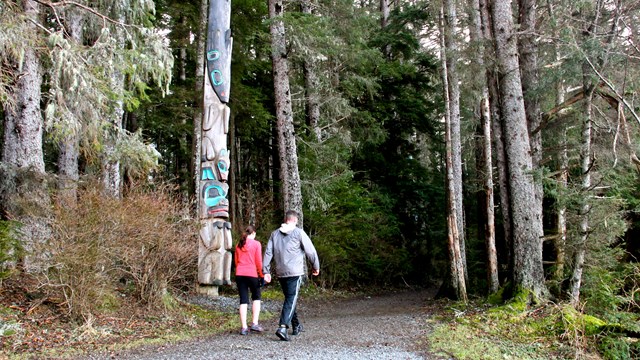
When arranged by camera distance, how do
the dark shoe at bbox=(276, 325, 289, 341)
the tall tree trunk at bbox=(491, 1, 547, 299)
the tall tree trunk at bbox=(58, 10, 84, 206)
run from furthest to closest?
the tall tree trunk at bbox=(491, 1, 547, 299)
the tall tree trunk at bbox=(58, 10, 84, 206)
the dark shoe at bbox=(276, 325, 289, 341)

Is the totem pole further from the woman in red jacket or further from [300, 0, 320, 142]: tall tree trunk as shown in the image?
[300, 0, 320, 142]: tall tree trunk

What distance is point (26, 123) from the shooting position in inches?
336

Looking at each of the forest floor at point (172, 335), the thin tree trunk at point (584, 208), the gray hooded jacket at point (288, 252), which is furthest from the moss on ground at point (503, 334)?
the gray hooded jacket at point (288, 252)

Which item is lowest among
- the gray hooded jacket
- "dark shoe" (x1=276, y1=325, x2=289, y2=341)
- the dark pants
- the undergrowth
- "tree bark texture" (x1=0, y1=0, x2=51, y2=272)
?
the undergrowth

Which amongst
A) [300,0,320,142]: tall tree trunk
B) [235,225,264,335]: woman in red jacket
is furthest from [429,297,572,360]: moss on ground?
[300,0,320,142]: tall tree trunk

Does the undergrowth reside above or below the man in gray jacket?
below

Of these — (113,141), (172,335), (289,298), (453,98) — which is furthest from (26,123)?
(453,98)

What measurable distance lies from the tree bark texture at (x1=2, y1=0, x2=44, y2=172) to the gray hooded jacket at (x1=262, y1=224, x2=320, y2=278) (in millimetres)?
4580

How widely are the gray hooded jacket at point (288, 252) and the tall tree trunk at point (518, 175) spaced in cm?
445

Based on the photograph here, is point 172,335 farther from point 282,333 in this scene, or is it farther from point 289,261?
point 289,261

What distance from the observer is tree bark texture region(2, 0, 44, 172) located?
8.45 meters

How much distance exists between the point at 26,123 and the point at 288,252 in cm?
547

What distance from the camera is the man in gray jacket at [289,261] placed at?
22.0ft

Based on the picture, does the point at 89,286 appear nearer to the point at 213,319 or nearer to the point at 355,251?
the point at 213,319
